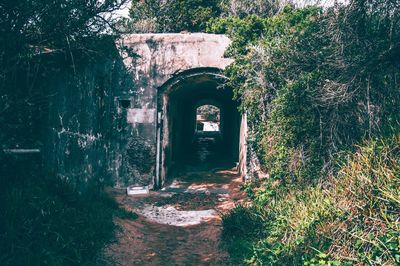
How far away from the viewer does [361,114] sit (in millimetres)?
5289

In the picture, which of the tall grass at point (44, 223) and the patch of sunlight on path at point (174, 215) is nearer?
the tall grass at point (44, 223)

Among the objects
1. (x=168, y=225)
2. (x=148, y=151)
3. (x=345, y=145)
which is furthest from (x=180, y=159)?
(x=345, y=145)

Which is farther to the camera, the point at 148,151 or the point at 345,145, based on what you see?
the point at 148,151

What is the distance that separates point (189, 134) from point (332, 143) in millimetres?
13143

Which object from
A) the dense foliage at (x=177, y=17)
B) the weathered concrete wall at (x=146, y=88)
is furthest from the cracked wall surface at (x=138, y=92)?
the dense foliage at (x=177, y=17)

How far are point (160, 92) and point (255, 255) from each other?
240 inches

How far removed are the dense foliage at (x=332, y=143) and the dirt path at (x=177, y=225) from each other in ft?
2.20

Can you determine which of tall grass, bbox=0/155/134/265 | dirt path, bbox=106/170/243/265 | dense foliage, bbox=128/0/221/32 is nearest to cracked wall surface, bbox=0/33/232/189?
dirt path, bbox=106/170/243/265

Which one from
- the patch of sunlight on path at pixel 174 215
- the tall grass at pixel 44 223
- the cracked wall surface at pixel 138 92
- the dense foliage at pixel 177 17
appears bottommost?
the patch of sunlight on path at pixel 174 215

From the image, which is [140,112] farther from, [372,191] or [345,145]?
[372,191]

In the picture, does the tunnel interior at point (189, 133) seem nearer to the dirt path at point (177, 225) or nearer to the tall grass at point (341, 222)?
the dirt path at point (177, 225)

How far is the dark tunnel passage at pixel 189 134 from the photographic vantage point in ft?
33.8

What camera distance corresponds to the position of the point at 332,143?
215 inches

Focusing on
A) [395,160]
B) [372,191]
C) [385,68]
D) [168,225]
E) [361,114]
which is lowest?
[168,225]
